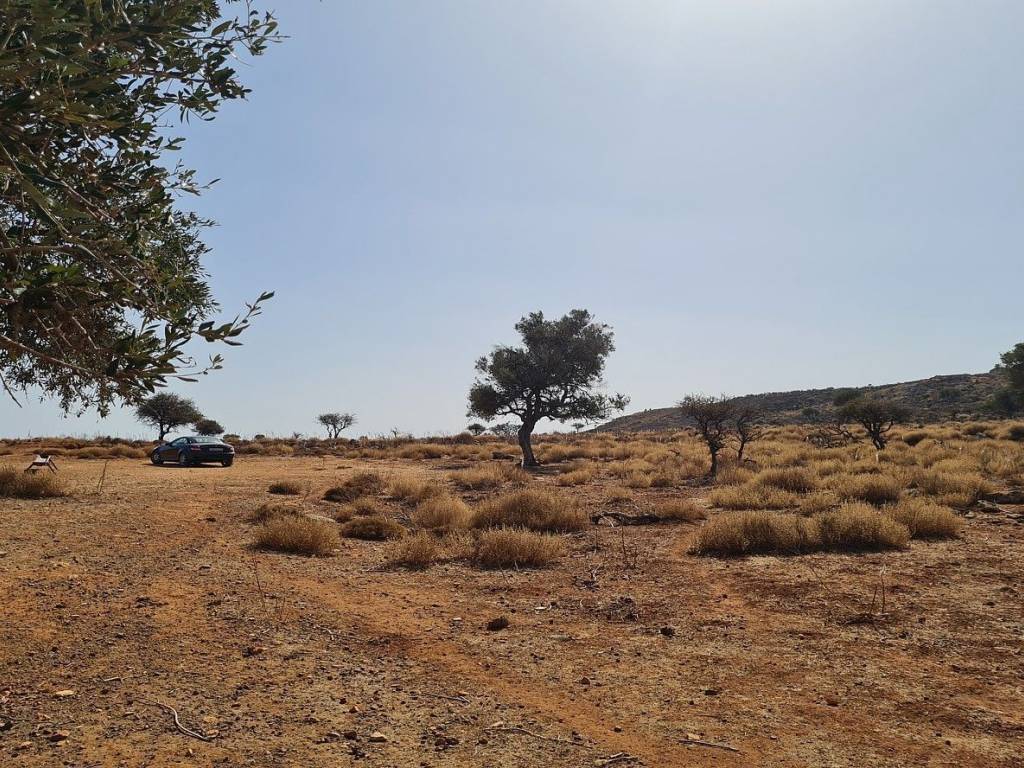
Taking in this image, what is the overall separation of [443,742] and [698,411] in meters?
26.2

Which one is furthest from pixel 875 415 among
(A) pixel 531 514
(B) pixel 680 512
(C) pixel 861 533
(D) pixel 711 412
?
(A) pixel 531 514

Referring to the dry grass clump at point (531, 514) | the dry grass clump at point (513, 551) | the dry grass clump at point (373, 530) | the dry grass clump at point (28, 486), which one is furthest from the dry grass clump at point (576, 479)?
the dry grass clump at point (28, 486)

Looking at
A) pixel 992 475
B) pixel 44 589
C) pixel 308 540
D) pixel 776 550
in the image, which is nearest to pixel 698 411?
pixel 992 475

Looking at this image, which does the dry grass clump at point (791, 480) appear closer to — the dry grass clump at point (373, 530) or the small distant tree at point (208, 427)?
the dry grass clump at point (373, 530)

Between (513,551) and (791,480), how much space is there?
12.0 metres

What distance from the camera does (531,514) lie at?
14.0m

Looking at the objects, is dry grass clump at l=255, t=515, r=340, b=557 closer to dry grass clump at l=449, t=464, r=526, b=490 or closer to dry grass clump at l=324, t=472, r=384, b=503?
dry grass clump at l=324, t=472, r=384, b=503

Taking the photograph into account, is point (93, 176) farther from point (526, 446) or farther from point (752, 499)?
point (526, 446)

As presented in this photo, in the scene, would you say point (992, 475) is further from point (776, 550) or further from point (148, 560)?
point (148, 560)

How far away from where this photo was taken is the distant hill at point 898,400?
63931mm

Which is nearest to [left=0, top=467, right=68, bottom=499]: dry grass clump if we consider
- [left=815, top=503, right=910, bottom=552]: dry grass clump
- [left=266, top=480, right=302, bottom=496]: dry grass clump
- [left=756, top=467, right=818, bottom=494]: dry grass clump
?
[left=266, top=480, right=302, bottom=496]: dry grass clump

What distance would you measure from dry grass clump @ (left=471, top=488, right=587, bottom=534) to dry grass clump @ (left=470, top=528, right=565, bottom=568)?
7.06 ft

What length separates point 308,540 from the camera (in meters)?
10.8

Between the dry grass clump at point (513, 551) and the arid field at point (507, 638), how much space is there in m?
0.04
